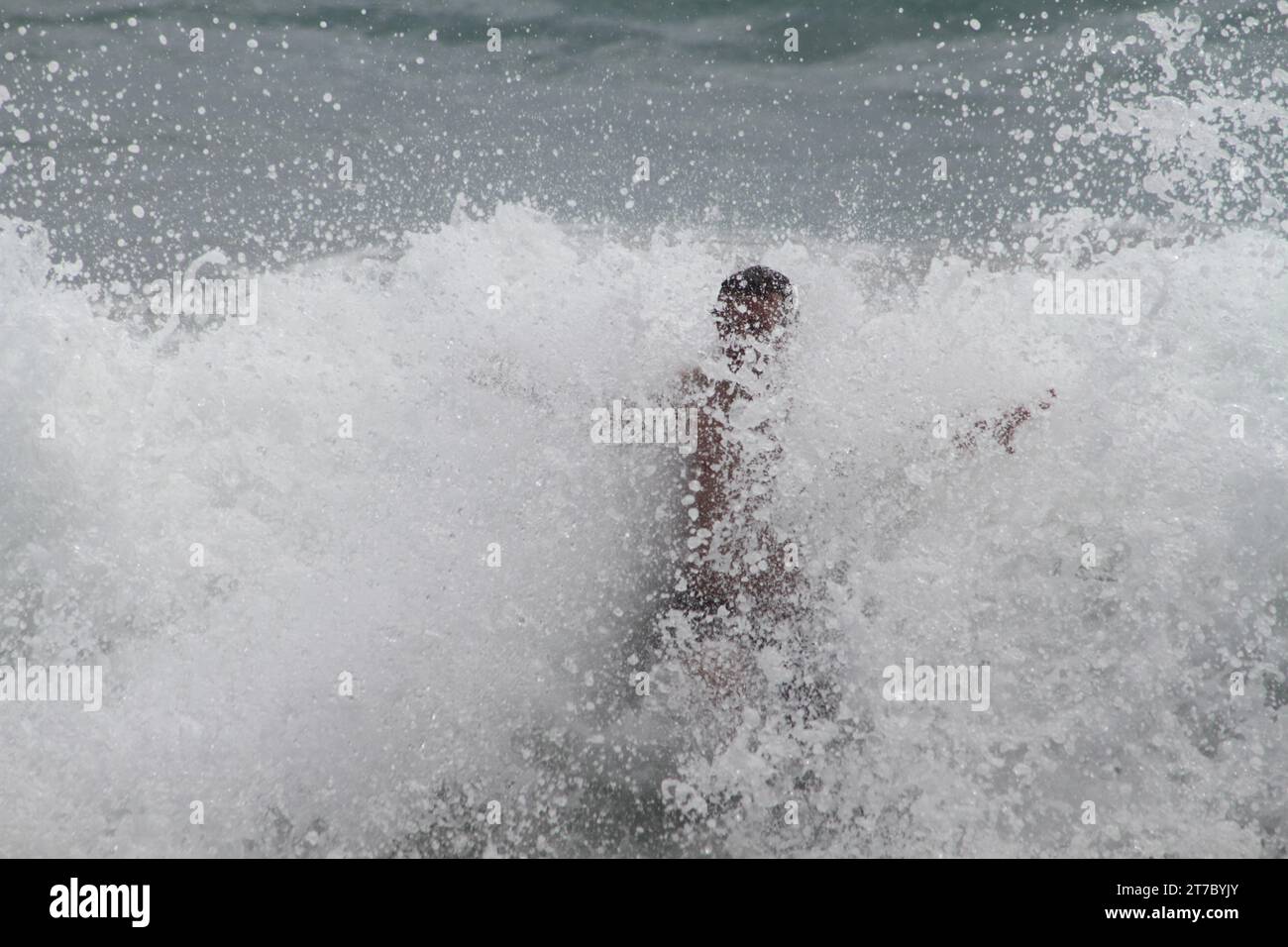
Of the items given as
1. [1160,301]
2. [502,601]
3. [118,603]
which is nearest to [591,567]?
[502,601]

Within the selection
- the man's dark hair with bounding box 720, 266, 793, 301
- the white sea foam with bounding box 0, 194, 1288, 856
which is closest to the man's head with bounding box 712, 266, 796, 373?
the man's dark hair with bounding box 720, 266, 793, 301

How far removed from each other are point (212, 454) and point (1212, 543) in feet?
12.9

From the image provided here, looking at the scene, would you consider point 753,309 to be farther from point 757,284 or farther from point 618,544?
point 618,544

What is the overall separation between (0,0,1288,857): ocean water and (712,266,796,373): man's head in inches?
14.0

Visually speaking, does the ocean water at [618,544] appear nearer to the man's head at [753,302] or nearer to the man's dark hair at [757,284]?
the man's head at [753,302]

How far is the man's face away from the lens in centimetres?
319

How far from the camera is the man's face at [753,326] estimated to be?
125 inches

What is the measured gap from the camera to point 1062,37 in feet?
24.6

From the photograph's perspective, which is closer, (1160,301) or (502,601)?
(502,601)

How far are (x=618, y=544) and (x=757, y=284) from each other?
112 cm

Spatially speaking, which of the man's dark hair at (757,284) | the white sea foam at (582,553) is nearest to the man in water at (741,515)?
the man's dark hair at (757,284)

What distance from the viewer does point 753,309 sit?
10.5 feet

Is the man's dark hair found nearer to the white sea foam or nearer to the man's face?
the man's face

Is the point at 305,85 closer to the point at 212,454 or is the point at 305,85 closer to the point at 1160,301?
the point at 212,454
